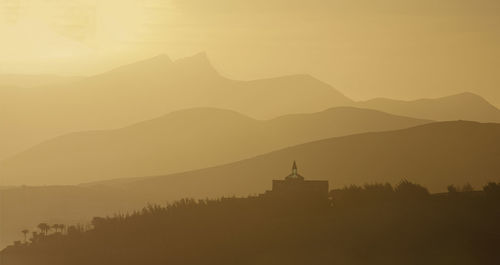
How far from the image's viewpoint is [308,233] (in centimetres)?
10812

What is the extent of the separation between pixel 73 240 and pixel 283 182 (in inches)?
1405

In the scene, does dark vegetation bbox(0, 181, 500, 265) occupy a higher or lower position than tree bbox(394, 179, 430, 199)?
lower

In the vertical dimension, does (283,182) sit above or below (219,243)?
above

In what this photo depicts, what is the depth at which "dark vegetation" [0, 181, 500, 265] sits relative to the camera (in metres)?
94.9

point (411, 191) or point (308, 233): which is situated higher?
point (411, 191)

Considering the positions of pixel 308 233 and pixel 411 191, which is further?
pixel 411 191

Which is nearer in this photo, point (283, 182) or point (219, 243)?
point (219, 243)

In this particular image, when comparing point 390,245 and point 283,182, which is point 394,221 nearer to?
point 390,245

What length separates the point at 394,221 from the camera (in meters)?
103

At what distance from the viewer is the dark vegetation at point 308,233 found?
94938 mm

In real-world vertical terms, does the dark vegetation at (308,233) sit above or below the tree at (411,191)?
below

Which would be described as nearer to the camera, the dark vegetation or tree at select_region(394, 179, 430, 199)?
the dark vegetation

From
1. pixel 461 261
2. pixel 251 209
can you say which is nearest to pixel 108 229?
pixel 251 209

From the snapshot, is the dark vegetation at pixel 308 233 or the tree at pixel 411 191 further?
the tree at pixel 411 191
